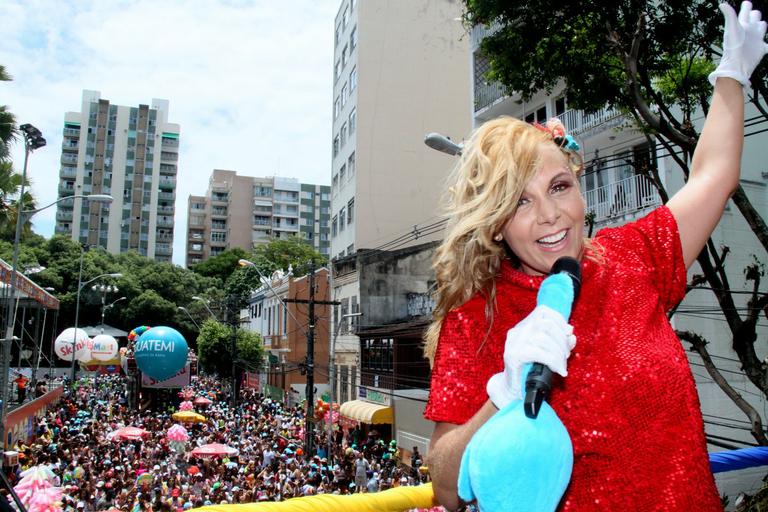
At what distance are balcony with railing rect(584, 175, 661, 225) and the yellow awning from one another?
1195 centimetres

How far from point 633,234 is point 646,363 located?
50 cm

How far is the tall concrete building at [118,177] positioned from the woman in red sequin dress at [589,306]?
92.3 metres

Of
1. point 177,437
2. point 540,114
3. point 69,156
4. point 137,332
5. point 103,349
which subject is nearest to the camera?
point 177,437

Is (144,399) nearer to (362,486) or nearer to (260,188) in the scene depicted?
(362,486)

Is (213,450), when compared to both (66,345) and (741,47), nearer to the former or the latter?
(741,47)

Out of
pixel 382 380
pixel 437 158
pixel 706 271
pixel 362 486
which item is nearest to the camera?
pixel 706 271

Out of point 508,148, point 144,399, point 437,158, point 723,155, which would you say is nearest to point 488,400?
point 508,148

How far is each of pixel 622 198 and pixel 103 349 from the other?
3196 cm

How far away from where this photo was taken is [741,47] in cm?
212

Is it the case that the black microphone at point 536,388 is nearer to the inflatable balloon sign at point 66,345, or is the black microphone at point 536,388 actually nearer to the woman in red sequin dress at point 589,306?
the woman in red sequin dress at point 589,306

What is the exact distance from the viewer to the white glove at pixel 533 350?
1386 mm

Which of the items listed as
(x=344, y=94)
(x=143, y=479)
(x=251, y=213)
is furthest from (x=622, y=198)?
(x=251, y=213)

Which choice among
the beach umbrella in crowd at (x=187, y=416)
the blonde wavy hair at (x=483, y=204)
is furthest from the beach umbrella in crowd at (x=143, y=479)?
the blonde wavy hair at (x=483, y=204)

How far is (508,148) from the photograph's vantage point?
1787 millimetres
